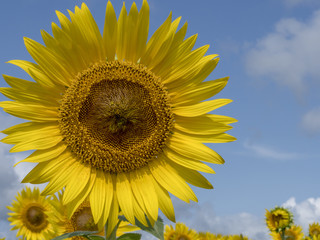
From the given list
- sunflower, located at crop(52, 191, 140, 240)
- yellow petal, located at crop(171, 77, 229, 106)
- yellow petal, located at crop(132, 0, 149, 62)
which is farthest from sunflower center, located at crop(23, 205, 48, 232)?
yellow petal, located at crop(132, 0, 149, 62)

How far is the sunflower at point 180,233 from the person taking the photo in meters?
11.6

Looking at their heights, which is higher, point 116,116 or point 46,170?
point 116,116

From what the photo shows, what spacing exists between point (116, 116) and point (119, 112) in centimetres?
Answer: 7

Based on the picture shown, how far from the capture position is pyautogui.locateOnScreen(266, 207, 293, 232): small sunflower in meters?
10.1

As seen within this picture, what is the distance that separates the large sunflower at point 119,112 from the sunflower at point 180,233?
7295 mm

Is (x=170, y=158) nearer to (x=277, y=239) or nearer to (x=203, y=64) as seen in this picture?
(x=203, y=64)

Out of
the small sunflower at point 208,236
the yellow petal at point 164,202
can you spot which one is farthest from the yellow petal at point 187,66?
the small sunflower at point 208,236

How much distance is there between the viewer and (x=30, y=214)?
1180 cm

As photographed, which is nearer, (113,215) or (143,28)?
(113,215)

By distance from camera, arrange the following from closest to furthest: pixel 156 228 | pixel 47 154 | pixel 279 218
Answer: pixel 156 228
pixel 47 154
pixel 279 218

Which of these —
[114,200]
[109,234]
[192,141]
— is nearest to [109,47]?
[192,141]

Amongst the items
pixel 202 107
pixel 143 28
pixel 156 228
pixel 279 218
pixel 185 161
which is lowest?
pixel 156 228

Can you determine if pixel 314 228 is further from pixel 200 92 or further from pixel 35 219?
pixel 200 92

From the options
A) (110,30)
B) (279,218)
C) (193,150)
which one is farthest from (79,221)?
(279,218)
